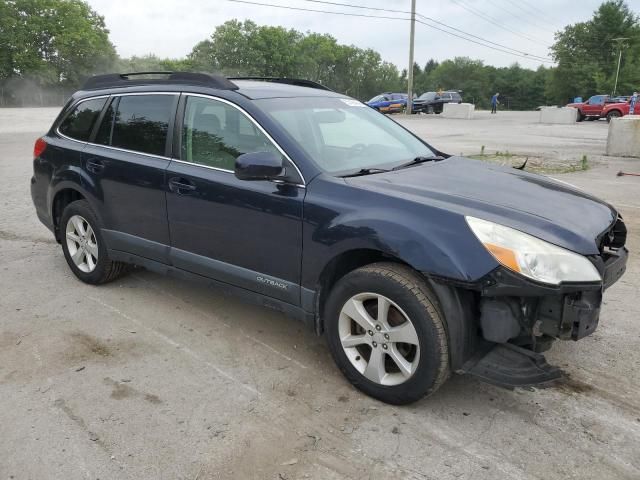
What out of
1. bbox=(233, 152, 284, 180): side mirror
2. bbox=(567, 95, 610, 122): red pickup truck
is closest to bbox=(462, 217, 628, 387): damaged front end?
bbox=(233, 152, 284, 180): side mirror

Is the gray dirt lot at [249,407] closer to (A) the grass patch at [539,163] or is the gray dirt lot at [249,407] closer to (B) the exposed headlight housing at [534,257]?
(B) the exposed headlight housing at [534,257]

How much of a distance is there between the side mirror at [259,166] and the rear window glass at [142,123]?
3.63 ft

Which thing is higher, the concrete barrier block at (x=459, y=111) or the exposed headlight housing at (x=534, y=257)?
the exposed headlight housing at (x=534, y=257)

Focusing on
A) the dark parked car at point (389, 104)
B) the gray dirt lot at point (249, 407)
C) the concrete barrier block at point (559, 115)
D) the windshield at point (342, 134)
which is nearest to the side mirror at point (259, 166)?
the windshield at point (342, 134)

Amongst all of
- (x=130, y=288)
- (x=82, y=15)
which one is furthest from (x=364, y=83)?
(x=130, y=288)

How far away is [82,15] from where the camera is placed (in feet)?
236

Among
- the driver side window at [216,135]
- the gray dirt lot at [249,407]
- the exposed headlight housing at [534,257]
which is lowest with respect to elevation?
the gray dirt lot at [249,407]

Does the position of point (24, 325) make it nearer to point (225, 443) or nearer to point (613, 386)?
point (225, 443)

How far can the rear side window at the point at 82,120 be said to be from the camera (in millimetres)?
4824

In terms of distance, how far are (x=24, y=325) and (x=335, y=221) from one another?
2.66 meters

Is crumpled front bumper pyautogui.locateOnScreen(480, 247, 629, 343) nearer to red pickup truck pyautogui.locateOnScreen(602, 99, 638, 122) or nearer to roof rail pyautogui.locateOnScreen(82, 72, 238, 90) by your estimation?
roof rail pyautogui.locateOnScreen(82, 72, 238, 90)

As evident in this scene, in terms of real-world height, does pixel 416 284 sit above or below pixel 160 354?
above

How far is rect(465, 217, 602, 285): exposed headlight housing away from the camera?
2670mm

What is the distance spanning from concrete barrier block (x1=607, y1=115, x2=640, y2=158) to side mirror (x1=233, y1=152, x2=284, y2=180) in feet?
43.4
